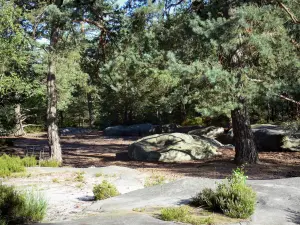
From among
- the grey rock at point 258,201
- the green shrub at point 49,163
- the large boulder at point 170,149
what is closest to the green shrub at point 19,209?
the grey rock at point 258,201

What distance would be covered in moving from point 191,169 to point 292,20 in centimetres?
517

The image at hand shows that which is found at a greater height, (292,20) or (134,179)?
(292,20)

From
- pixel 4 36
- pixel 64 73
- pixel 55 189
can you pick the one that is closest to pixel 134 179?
pixel 55 189

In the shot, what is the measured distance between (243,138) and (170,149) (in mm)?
3072

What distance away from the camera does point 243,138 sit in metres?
11.0

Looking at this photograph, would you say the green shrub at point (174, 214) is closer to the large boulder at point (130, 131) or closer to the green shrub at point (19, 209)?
the green shrub at point (19, 209)

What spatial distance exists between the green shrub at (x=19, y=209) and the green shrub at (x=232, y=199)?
7.81 ft

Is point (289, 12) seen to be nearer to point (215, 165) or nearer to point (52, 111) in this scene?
point (215, 165)

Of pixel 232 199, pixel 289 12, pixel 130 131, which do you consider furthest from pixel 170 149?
pixel 130 131

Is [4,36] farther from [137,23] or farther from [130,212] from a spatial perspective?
[130,212]

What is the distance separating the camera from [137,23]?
1092 centimetres

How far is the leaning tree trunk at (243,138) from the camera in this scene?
10969 mm

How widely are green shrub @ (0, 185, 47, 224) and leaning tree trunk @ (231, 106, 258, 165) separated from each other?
737 centimetres

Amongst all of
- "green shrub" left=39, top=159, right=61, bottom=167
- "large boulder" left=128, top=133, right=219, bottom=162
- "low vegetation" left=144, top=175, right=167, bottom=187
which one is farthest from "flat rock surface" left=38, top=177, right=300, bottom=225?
"large boulder" left=128, top=133, right=219, bottom=162
